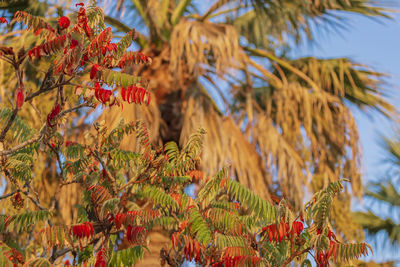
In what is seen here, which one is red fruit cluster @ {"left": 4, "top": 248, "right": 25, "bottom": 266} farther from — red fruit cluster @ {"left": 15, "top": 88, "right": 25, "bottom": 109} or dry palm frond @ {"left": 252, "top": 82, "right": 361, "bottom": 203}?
dry palm frond @ {"left": 252, "top": 82, "right": 361, "bottom": 203}

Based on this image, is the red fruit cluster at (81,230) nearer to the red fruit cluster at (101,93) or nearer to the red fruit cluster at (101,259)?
the red fruit cluster at (101,259)

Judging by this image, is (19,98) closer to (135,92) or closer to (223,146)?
(135,92)

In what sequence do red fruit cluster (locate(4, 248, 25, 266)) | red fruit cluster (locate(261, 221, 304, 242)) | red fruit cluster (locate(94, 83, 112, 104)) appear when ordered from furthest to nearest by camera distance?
red fruit cluster (locate(94, 83, 112, 104)) < red fruit cluster (locate(261, 221, 304, 242)) < red fruit cluster (locate(4, 248, 25, 266))

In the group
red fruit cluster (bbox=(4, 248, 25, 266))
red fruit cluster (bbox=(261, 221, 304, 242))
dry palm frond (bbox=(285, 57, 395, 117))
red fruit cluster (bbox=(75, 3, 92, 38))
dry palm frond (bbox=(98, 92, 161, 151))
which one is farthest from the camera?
dry palm frond (bbox=(285, 57, 395, 117))

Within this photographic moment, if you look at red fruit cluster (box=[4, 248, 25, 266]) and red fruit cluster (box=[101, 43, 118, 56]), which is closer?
red fruit cluster (box=[4, 248, 25, 266])

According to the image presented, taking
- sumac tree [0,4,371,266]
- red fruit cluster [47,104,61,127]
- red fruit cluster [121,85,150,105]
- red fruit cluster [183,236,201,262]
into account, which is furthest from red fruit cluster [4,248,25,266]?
red fruit cluster [121,85,150,105]

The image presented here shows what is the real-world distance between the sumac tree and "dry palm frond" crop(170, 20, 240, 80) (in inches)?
127

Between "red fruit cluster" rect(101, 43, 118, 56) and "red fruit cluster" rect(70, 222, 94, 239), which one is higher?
"red fruit cluster" rect(101, 43, 118, 56)

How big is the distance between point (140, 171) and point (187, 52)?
353 cm

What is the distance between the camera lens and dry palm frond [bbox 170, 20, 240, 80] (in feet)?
21.8

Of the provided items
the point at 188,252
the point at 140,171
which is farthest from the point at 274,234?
the point at 140,171

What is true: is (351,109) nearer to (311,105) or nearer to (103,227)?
(311,105)

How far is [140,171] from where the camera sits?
3.33 m

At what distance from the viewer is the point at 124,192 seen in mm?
3578
